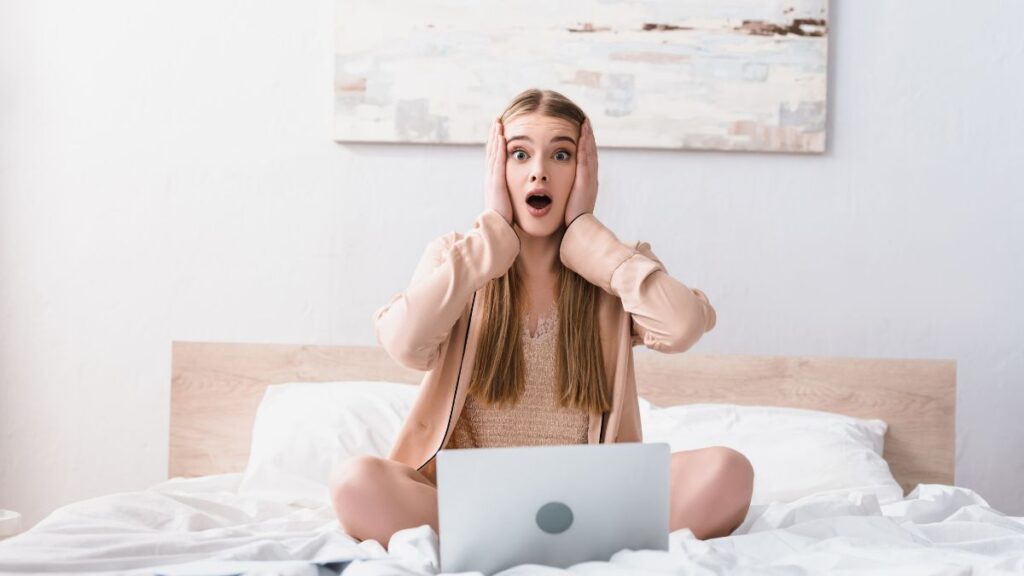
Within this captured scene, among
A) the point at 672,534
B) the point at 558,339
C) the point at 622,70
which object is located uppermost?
the point at 622,70

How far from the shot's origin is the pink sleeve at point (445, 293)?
4.80 feet

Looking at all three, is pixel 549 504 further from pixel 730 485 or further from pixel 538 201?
pixel 538 201

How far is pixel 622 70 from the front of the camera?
2.40 metres

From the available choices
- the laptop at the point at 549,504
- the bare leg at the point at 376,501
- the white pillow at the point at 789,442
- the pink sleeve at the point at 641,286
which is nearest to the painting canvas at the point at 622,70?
the white pillow at the point at 789,442

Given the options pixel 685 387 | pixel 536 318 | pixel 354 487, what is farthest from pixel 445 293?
pixel 685 387

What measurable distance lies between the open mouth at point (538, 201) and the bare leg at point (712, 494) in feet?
1.46

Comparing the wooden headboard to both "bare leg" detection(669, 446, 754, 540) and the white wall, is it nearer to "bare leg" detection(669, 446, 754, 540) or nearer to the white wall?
the white wall

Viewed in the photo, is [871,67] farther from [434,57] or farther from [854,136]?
[434,57]

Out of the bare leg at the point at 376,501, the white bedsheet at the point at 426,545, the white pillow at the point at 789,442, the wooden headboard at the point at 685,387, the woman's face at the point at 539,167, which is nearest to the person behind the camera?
the white bedsheet at the point at 426,545

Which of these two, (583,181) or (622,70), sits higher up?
(622,70)

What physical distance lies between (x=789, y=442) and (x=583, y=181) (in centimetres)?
75

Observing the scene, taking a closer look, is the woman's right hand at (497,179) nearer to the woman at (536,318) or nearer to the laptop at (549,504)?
the woman at (536,318)

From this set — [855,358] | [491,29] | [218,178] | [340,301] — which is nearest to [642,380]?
[855,358]

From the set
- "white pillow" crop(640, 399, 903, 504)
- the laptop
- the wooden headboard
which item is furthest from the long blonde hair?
the wooden headboard
